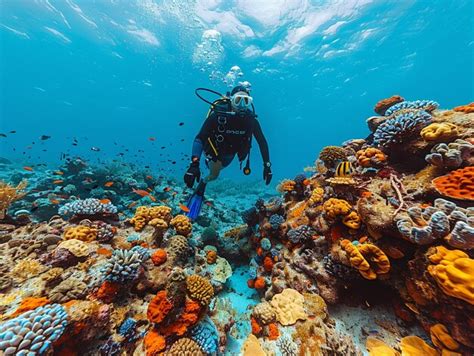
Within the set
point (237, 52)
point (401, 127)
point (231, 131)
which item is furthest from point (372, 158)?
point (237, 52)

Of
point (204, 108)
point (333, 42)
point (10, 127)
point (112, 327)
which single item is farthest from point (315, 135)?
point (10, 127)

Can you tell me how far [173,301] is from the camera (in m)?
3.12

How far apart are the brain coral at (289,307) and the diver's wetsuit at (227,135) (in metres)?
4.27

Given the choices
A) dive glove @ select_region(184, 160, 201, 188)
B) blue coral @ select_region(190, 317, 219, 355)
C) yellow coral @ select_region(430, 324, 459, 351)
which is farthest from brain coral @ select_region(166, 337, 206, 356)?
dive glove @ select_region(184, 160, 201, 188)

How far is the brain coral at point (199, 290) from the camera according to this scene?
342cm

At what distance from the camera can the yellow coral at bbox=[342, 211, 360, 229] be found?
3758 mm

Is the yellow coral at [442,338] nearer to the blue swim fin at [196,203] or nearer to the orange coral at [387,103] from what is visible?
the orange coral at [387,103]

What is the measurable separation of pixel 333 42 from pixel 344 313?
27751 mm

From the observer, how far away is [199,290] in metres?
3.46

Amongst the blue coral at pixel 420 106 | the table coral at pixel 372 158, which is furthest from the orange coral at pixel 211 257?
the blue coral at pixel 420 106

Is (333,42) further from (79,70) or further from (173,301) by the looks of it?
(79,70)

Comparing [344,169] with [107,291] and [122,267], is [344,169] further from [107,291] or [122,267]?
[107,291]

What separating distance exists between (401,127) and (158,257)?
5896 mm

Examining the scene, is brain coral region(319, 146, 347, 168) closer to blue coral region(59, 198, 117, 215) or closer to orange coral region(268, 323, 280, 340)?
orange coral region(268, 323, 280, 340)
